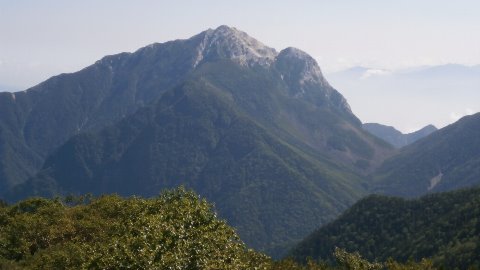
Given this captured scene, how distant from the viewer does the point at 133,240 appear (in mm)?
75625

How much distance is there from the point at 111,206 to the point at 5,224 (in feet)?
101

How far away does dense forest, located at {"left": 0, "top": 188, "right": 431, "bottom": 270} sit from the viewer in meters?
71.3

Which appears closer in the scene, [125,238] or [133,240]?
[133,240]

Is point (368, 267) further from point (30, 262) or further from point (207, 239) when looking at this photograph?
point (30, 262)

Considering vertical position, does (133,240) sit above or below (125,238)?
above

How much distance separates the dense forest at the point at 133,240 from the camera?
2808 inches

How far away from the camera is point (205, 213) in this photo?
9288 cm

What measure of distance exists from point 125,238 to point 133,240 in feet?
29.7

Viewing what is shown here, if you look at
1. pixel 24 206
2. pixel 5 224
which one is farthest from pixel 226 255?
pixel 24 206

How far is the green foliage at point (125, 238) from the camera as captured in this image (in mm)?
71000

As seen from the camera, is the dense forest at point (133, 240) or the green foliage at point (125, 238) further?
the dense forest at point (133, 240)

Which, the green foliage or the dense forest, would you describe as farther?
the dense forest

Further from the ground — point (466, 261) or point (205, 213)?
point (205, 213)

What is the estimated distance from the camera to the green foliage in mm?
71000
